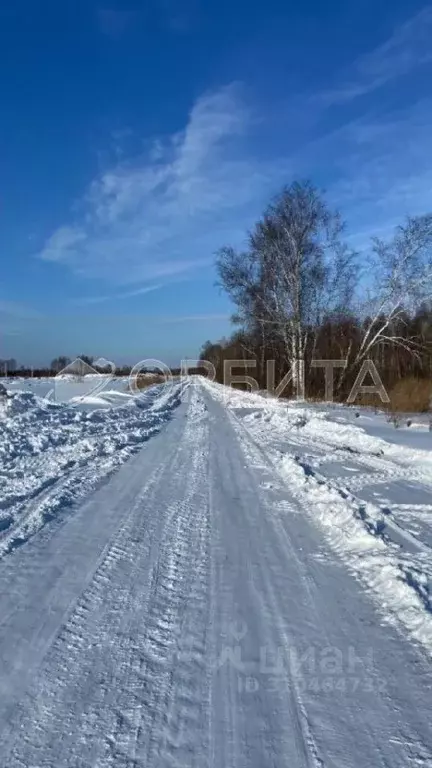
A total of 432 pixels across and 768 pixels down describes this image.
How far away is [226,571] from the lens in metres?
4.40

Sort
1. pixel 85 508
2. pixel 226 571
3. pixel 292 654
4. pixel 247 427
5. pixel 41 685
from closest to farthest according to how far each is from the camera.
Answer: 1. pixel 41 685
2. pixel 292 654
3. pixel 226 571
4. pixel 85 508
5. pixel 247 427

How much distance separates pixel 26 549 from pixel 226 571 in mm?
1891

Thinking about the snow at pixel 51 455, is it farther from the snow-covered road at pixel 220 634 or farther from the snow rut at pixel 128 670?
the snow rut at pixel 128 670

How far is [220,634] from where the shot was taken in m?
3.38

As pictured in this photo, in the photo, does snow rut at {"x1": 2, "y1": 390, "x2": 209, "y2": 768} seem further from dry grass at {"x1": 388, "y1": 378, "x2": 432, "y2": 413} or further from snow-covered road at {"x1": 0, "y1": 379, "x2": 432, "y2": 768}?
dry grass at {"x1": 388, "y1": 378, "x2": 432, "y2": 413}

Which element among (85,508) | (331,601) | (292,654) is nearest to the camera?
(292,654)

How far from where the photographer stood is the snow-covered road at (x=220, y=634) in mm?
2438

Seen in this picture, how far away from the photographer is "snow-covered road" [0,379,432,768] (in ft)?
8.00

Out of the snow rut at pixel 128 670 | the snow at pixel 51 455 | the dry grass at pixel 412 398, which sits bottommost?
the snow rut at pixel 128 670

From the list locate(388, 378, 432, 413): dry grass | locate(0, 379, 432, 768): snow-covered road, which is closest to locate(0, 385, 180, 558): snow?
locate(0, 379, 432, 768): snow-covered road

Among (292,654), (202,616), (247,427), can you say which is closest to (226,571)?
(202,616)

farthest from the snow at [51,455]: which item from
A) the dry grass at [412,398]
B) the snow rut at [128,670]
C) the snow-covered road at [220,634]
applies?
the dry grass at [412,398]

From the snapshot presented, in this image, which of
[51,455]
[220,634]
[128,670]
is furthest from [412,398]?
[128,670]

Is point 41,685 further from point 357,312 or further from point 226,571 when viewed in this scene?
point 357,312
